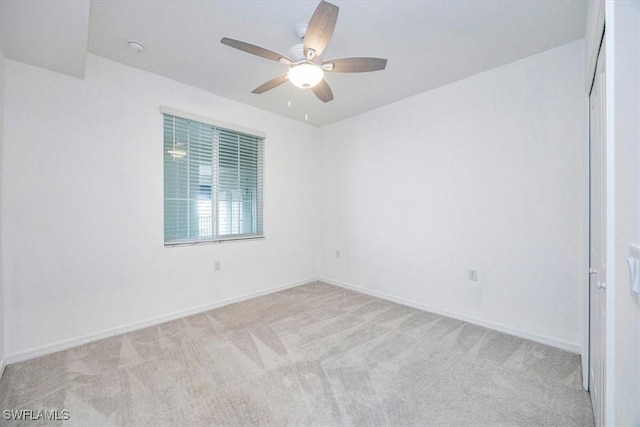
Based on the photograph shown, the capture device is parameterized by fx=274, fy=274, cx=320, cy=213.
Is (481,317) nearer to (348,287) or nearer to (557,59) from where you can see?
(348,287)

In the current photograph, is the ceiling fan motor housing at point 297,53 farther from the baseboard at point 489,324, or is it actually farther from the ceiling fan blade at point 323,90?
the baseboard at point 489,324

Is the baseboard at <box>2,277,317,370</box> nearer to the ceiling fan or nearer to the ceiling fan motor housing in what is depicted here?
the ceiling fan

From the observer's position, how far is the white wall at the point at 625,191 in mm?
782

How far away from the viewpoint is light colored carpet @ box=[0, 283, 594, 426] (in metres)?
Result: 1.60

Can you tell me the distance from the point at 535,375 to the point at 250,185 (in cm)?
348

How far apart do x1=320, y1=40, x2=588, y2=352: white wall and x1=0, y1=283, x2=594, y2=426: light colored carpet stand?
383 millimetres

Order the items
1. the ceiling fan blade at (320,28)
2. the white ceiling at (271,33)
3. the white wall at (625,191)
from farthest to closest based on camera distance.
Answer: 1. the white ceiling at (271,33)
2. the ceiling fan blade at (320,28)
3. the white wall at (625,191)

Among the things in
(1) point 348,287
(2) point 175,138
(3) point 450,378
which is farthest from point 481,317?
(2) point 175,138

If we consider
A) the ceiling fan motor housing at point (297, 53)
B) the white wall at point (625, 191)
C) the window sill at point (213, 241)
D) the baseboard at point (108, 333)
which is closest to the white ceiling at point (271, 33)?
the ceiling fan motor housing at point (297, 53)

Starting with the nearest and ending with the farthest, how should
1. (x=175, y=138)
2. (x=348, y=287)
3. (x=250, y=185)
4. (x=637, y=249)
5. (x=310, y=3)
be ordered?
(x=637, y=249) < (x=310, y=3) < (x=175, y=138) < (x=250, y=185) < (x=348, y=287)

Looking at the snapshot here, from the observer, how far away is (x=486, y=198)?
2762 millimetres

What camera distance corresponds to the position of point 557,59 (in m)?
2.34

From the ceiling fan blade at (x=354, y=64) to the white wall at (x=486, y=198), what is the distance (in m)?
1.45

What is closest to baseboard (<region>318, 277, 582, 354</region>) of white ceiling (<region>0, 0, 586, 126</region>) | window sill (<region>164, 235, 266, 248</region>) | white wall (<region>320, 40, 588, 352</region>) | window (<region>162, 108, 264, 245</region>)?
white wall (<region>320, 40, 588, 352</region>)
